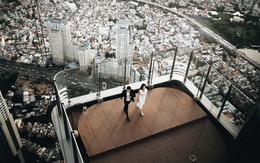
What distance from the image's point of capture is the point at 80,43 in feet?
61.1

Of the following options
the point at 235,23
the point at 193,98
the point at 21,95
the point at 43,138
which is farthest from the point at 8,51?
the point at 193,98

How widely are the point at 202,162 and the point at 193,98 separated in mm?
1443

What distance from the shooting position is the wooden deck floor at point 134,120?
3.82 meters

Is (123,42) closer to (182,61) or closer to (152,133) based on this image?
(182,61)

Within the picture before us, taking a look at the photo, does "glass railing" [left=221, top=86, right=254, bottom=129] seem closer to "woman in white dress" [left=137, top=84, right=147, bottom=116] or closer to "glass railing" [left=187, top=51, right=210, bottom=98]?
"glass railing" [left=187, top=51, right=210, bottom=98]

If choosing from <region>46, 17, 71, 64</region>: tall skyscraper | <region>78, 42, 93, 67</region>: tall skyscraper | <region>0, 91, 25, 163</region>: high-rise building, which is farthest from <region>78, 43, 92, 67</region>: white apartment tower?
<region>0, 91, 25, 163</region>: high-rise building

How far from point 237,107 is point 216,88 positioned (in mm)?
664

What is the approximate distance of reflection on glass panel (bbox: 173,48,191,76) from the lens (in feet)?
16.0

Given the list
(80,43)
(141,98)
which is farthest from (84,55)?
(141,98)

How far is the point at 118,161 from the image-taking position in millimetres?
3586

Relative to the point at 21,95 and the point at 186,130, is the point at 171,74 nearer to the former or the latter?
the point at 186,130

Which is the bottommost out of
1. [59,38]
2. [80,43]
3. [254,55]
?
[80,43]

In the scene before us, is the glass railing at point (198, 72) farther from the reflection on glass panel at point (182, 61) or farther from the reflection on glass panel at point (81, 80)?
the reflection on glass panel at point (81, 80)

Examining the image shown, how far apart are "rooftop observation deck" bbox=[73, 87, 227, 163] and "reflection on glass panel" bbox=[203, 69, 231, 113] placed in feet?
1.26
